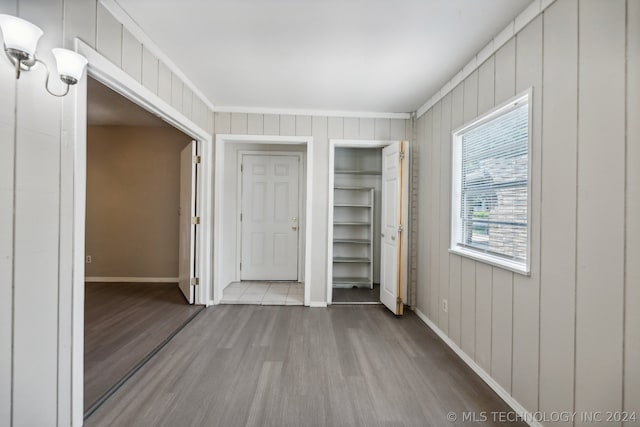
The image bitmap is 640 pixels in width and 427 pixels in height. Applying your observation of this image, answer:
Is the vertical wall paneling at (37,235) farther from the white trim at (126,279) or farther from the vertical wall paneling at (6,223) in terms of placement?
the white trim at (126,279)

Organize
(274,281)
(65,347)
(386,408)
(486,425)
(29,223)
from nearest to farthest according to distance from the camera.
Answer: (29,223), (65,347), (486,425), (386,408), (274,281)

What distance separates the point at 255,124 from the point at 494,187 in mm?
2757

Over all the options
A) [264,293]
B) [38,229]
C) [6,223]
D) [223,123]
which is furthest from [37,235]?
[264,293]

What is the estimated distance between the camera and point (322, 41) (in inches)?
79.1

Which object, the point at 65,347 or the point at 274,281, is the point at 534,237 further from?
the point at 274,281

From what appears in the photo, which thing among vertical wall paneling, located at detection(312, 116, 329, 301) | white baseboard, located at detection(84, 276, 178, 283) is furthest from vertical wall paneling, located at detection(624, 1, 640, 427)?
white baseboard, located at detection(84, 276, 178, 283)

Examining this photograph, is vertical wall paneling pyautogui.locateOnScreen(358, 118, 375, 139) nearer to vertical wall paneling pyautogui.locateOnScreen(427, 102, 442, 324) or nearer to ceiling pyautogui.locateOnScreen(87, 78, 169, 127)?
vertical wall paneling pyautogui.locateOnScreen(427, 102, 442, 324)

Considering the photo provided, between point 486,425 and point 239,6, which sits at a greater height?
point 239,6

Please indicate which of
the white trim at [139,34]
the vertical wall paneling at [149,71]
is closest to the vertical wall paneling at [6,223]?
the white trim at [139,34]

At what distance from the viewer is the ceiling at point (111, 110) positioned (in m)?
3.01

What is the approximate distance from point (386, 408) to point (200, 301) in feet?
8.55

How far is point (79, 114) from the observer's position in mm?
1463

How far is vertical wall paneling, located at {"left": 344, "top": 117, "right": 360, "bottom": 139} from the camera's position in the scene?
11.5 ft

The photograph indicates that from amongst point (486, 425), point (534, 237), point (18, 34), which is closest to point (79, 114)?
point (18, 34)
